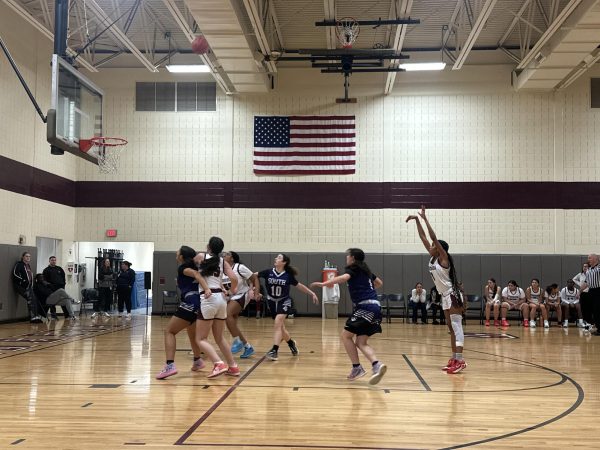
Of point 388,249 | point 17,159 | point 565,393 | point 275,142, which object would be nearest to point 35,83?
point 17,159

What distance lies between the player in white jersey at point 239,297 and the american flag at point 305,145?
37.4 ft

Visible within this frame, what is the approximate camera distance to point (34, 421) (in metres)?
5.47

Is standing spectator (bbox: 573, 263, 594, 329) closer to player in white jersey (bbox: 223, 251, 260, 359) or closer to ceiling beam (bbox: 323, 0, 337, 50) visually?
ceiling beam (bbox: 323, 0, 337, 50)

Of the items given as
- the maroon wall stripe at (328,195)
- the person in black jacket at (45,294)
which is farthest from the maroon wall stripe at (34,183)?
the person in black jacket at (45,294)

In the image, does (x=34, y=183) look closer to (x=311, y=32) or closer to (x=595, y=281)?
(x=311, y=32)

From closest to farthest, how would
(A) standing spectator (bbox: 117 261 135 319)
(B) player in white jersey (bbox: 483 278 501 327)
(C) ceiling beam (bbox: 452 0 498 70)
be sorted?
(C) ceiling beam (bbox: 452 0 498 70)
(B) player in white jersey (bbox: 483 278 501 327)
(A) standing spectator (bbox: 117 261 135 319)

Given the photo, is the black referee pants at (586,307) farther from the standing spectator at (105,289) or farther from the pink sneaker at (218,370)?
the standing spectator at (105,289)

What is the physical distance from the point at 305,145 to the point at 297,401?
1557 centimetres

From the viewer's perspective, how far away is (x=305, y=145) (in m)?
21.4

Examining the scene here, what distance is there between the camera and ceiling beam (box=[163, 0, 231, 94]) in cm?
1446

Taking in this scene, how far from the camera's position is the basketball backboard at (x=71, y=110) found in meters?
9.67

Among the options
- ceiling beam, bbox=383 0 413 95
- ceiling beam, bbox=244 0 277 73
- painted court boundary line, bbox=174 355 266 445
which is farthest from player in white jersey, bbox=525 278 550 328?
painted court boundary line, bbox=174 355 266 445

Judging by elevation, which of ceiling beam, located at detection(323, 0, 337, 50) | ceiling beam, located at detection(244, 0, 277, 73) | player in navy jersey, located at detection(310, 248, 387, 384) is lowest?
player in navy jersey, located at detection(310, 248, 387, 384)

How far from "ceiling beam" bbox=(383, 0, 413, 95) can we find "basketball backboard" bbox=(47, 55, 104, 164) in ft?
24.2
